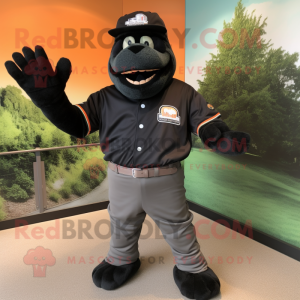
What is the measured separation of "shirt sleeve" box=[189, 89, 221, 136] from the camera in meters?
1.61

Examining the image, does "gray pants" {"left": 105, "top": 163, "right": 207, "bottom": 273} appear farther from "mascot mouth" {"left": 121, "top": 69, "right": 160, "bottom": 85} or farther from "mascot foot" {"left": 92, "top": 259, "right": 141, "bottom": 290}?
"mascot mouth" {"left": 121, "top": 69, "right": 160, "bottom": 85}

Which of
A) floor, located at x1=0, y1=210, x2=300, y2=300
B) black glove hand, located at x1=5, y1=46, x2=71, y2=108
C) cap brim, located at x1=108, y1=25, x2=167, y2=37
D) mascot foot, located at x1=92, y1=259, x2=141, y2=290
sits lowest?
floor, located at x1=0, y1=210, x2=300, y2=300

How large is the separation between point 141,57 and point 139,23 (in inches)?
9.1

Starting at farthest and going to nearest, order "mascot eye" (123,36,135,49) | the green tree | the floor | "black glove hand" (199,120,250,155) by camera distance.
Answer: the green tree → the floor → "mascot eye" (123,36,135,49) → "black glove hand" (199,120,250,155)

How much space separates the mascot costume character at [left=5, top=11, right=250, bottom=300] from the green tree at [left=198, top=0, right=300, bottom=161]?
808 millimetres

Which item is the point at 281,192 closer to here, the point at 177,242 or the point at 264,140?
the point at 264,140

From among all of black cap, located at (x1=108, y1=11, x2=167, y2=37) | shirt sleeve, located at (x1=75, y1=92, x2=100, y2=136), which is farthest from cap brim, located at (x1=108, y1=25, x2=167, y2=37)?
shirt sleeve, located at (x1=75, y1=92, x2=100, y2=136)

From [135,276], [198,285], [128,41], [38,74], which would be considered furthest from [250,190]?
[38,74]

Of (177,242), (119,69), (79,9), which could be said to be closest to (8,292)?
(177,242)

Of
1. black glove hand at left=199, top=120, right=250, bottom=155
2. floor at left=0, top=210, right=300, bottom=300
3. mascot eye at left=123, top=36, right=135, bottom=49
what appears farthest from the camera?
floor at left=0, top=210, right=300, bottom=300

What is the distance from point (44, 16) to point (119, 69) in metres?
1.54

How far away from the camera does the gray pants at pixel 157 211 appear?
5.32 ft

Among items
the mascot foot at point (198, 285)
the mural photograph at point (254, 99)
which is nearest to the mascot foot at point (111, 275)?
the mascot foot at point (198, 285)

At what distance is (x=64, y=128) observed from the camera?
154 centimetres
